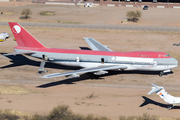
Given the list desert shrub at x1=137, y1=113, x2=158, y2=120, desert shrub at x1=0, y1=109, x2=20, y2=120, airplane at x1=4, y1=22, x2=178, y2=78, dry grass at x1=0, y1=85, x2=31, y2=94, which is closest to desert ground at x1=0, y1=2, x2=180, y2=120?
dry grass at x1=0, y1=85, x2=31, y2=94

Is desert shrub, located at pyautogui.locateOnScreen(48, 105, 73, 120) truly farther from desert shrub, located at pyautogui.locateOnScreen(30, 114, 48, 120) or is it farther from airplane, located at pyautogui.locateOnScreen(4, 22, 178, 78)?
airplane, located at pyautogui.locateOnScreen(4, 22, 178, 78)

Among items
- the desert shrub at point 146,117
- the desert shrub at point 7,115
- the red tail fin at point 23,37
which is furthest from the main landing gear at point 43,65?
the desert shrub at point 146,117

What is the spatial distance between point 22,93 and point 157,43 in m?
46.0

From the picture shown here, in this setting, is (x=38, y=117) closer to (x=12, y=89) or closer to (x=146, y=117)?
(x=12, y=89)

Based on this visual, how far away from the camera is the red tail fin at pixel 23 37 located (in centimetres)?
4909

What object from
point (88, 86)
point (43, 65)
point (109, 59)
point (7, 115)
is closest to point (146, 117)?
point (88, 86)

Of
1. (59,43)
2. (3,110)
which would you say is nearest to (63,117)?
(3,110)

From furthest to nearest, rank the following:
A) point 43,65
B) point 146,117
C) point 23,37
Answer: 1. point 23,37
2. point 43,65
3. point 146,117

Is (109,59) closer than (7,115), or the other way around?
(7,115)

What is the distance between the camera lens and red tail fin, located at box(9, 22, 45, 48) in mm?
49094

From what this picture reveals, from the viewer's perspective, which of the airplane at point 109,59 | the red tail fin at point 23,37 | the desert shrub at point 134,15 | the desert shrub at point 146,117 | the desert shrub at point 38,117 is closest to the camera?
the desert shrub at point 38,117

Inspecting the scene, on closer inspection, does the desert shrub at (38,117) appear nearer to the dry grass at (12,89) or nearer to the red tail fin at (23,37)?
the dry grass at (12,89)

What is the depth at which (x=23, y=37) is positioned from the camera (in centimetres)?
4934

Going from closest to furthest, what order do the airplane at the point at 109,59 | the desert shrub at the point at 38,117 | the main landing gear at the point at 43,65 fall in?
the desert shrub at the point at 38,117, the airplane at the point at 109,59, the main landing gear at the point at 43,65
